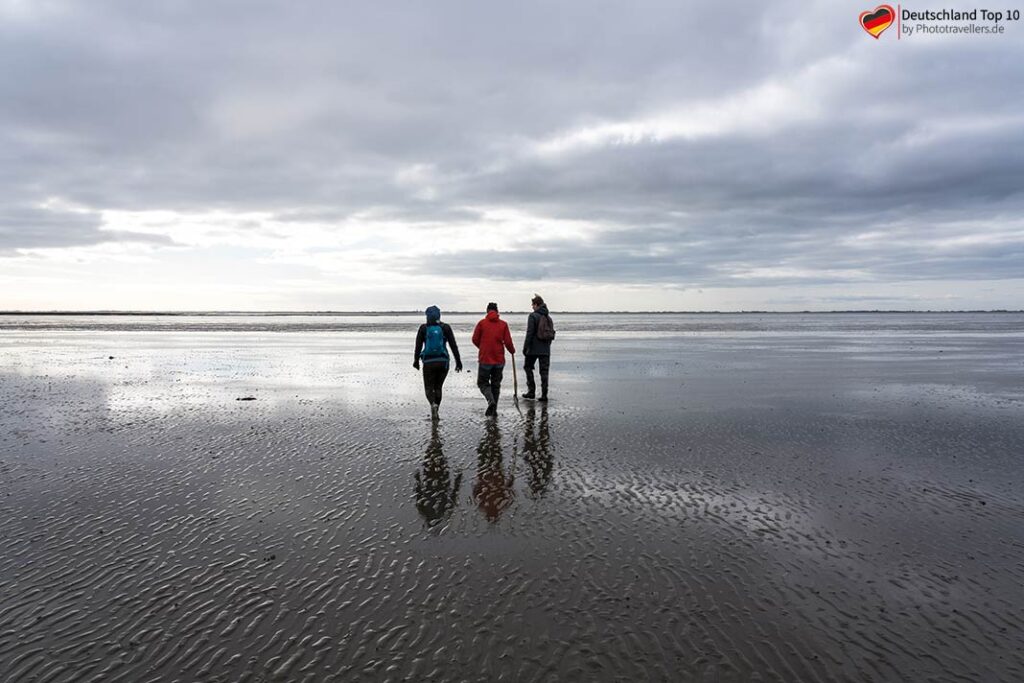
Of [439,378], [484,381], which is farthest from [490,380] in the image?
[439,378]

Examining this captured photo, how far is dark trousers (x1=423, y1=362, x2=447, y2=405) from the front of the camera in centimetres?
1316

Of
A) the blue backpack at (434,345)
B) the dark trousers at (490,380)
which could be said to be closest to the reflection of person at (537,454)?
the dark trousers at (490,380)

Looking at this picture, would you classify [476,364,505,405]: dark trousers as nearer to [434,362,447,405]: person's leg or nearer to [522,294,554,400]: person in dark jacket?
[434,362,447,405]: person's leg

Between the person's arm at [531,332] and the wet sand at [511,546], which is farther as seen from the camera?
the person's arm at [531,332]

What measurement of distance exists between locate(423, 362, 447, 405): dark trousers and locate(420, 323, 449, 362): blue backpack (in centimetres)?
16

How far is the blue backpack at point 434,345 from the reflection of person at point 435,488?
10.6 feet

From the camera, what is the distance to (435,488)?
821 centimetres

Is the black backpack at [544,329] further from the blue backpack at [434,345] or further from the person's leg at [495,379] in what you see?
the blue backpack at [434,345]

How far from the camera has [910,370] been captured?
934 inches

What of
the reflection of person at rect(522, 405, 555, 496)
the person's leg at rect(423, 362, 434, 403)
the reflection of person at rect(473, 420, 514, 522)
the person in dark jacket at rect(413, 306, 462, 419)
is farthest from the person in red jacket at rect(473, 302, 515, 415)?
the reflection of person at rect(473, 420, 514, 522)

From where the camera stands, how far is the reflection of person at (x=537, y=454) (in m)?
8.54

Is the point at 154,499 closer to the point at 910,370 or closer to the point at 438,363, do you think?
the point at 438,363

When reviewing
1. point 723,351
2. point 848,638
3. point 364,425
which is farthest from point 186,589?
point 723,351

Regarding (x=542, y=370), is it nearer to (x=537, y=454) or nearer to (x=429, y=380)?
(x=429, y=380)
